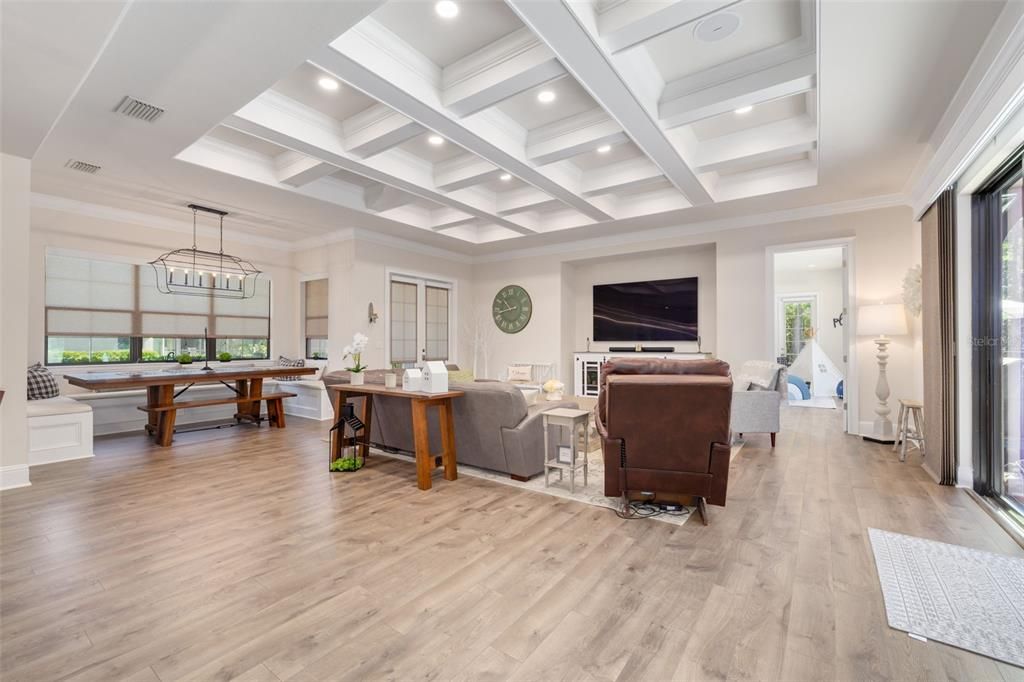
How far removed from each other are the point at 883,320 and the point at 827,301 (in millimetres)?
5514

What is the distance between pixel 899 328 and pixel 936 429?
46.9 inches

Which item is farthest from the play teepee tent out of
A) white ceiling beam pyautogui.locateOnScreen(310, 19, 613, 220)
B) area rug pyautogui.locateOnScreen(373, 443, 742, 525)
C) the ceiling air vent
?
the ceiling air vent

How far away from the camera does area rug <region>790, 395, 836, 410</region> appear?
7613 mm

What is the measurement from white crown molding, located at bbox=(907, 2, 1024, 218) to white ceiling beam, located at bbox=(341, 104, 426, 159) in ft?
11.5

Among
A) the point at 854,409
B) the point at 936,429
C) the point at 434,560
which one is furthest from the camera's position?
the point at 854,409

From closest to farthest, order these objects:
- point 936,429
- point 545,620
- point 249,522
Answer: point 545,620
point 249,522
point 936,429

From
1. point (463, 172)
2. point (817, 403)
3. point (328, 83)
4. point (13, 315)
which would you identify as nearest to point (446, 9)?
point (328, 83)

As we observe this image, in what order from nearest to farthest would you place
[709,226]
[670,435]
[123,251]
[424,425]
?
1. [670,435]
2. [424,425]
3. [123,251]
4. [709,226]

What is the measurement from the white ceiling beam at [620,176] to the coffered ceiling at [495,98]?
24 mm

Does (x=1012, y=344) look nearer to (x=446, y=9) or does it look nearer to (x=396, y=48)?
(x=446, y=9)

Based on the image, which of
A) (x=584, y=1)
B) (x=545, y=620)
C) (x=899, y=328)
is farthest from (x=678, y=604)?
(x=899, y=328)

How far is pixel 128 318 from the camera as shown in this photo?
6.08 m

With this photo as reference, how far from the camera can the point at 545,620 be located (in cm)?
186

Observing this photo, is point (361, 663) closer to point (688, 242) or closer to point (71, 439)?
point (71, 439)
